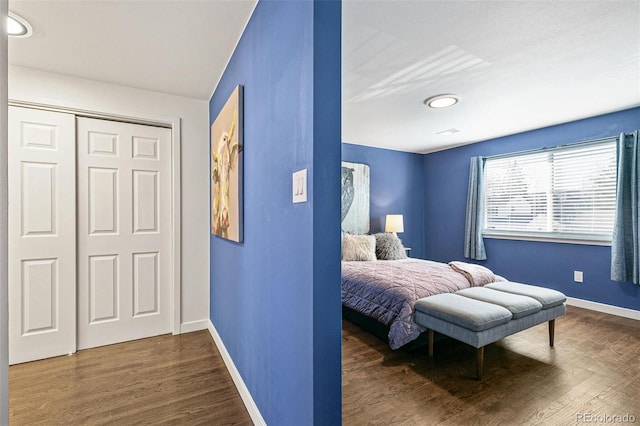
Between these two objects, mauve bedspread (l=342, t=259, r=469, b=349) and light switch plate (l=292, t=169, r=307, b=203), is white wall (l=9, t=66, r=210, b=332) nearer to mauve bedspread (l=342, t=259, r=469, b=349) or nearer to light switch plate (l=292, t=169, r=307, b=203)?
mauve bedspread (l=342, t=259, r=469, b=349)

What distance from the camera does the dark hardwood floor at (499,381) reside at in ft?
5.55

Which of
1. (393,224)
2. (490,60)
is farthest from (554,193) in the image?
(490,60)

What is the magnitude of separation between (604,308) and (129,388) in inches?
192

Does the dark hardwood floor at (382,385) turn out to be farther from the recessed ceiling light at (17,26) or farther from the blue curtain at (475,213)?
the recessed ceiling light at (17,26)

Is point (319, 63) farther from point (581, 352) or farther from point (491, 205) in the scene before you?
point (491, 205)

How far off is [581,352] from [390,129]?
10.0 feet

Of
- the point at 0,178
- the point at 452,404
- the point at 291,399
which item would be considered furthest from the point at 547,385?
the point at 0,178

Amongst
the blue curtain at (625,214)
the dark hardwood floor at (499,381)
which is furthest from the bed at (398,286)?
the blue curtain at (625,214)

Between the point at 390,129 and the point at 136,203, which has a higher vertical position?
the point at 390,129

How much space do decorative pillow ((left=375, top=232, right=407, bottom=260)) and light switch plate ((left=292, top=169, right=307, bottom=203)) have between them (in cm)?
318

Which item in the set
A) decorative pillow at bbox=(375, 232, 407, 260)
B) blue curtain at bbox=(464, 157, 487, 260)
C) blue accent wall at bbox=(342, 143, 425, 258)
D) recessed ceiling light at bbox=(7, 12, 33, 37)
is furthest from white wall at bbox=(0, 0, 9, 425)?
blue curtain at bbox=(464, 157, 487, 260)

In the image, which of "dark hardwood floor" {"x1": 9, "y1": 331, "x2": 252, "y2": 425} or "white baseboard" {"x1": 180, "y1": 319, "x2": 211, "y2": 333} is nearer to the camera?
"dark hardwood floor" {"x1": 9, "y1": 331, "x2": 252, "y2": 425}

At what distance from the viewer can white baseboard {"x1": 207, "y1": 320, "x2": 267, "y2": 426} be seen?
5.15ft

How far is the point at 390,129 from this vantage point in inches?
157
